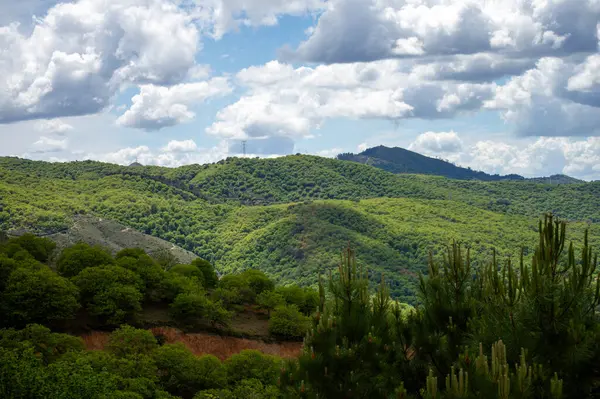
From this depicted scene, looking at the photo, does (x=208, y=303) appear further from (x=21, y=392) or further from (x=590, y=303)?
(x=590, y=303)

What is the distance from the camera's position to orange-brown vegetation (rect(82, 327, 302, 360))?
55.6m

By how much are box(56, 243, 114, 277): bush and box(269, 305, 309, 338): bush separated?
19530 millimetres

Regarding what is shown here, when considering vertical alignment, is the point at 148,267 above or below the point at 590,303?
below

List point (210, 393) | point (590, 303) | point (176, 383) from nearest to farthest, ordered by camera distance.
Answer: point (590, 303) < point (210, 393) < point (176, 383)

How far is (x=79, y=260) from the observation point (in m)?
60.9

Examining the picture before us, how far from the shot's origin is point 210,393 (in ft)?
132

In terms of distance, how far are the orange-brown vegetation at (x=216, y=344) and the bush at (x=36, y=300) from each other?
390cm

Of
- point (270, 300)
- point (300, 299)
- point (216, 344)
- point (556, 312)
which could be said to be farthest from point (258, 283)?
point (556, 312)


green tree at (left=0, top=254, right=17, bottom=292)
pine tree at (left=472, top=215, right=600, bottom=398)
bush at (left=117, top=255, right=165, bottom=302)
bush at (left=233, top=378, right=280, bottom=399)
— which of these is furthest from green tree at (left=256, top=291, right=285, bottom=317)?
pine tree at (left=472, top=215, right=600, bottom=398)

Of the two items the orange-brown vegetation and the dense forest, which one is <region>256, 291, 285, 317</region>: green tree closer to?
the orange-brown vegetation

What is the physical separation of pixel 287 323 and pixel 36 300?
24910 millimetres

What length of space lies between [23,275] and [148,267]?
1550 cm

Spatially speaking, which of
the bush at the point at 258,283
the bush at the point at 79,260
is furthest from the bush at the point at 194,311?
the bush at the point at 258,283

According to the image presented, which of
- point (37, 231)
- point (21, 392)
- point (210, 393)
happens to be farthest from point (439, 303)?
point (37, 231)
